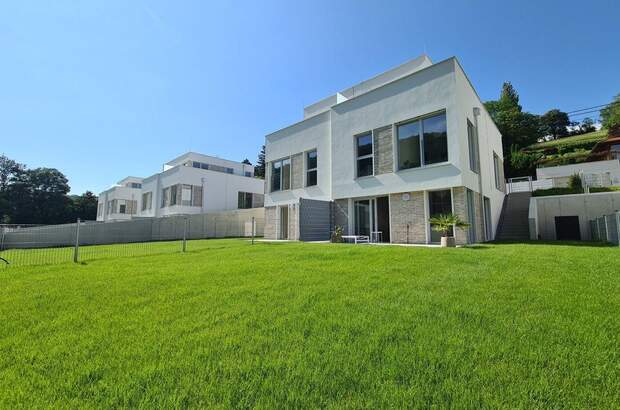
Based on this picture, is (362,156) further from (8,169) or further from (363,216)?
(8,169)

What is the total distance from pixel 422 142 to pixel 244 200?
26615mm

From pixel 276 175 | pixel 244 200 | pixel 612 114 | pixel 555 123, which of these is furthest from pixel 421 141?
pixel 555 123

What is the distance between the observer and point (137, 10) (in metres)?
8.70

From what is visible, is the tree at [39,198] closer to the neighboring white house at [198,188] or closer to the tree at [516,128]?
the neighboring white house at [198,188]

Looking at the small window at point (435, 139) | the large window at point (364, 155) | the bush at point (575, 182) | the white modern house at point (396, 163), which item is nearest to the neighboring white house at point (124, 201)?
the white modern house at point (396, 163)

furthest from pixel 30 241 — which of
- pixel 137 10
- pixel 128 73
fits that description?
pixel 137 10

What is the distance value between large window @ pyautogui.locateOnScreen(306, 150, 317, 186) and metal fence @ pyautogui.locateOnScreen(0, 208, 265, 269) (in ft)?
16.0

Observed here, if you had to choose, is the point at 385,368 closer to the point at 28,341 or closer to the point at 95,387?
the point at 95,387

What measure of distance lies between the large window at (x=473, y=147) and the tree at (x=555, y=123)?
62648 mm

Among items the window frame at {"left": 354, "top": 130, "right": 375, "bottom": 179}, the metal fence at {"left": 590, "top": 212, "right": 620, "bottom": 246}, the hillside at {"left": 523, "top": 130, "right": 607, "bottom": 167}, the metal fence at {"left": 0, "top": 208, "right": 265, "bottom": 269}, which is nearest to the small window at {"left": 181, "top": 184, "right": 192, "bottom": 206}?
the metal fence at {"left": 0, "top": 208, "right": 265, "bottom": 269}

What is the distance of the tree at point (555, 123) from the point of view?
58.3m

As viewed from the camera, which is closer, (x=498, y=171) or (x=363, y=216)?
(x=363, y=216)

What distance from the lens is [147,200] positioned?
3625 centimetres

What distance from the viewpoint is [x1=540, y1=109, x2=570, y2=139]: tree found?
5834cm
